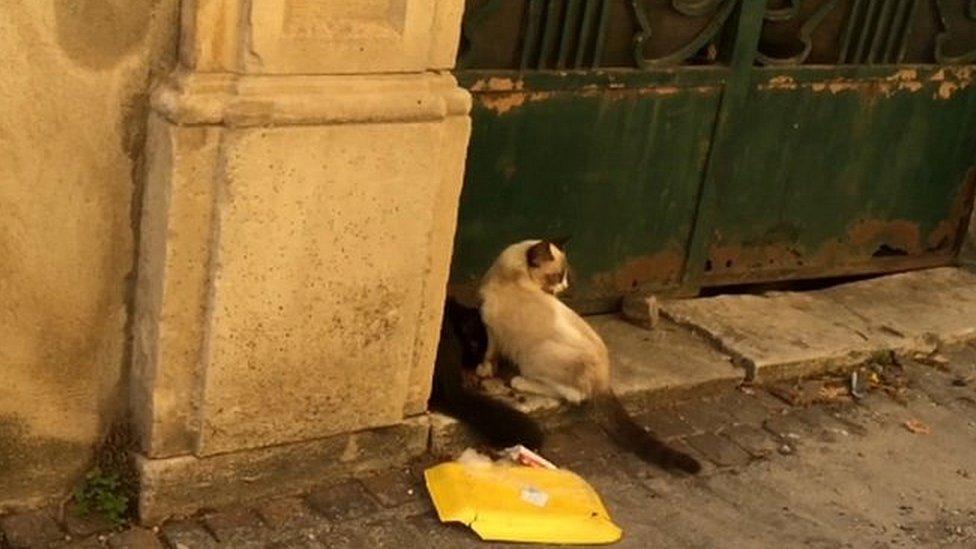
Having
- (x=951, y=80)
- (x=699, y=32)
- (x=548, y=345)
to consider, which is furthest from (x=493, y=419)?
(x=951, y=80)

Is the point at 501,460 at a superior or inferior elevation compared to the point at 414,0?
inferior

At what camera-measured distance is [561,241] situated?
5957mm

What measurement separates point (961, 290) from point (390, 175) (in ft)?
12.9

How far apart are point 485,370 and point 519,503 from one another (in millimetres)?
806

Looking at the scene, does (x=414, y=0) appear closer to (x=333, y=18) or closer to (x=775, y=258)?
(x=333, y=18)

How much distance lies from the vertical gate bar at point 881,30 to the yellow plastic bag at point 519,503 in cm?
281

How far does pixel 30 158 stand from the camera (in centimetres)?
421

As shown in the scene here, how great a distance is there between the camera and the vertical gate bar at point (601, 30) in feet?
19.7

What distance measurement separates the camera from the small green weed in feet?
15.3

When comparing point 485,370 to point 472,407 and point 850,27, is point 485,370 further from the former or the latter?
point 850,27

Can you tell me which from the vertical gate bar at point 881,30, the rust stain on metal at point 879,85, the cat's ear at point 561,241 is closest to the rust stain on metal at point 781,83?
the rust stain on metal at point 879,85

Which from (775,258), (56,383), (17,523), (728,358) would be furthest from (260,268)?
(775,258)

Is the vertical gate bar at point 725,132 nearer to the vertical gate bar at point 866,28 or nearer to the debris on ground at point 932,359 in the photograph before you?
the vertical gate bar at point 866,28

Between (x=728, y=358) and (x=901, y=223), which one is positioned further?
(x=901, y=223)
